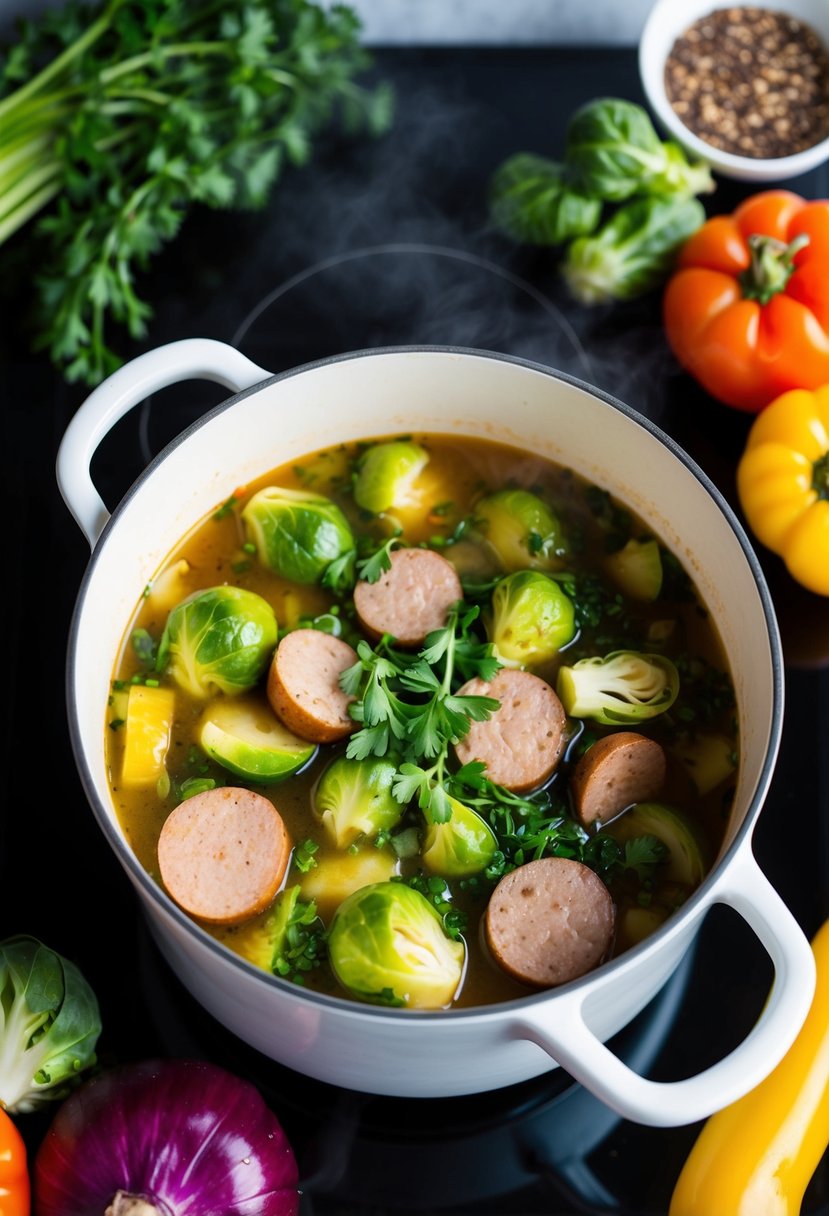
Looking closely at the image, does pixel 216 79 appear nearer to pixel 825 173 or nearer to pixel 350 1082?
pixel 825 173

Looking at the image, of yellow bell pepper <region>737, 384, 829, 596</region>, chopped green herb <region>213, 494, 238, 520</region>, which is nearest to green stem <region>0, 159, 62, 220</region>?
chopped green herb <region>213, 494, 238, 520</region>

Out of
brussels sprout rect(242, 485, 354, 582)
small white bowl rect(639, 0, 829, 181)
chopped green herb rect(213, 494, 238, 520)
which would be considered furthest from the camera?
small white bowl rect(639, 0, 829, 181)

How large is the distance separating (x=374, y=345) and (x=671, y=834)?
142 centimetres

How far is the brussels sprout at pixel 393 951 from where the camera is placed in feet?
6.62

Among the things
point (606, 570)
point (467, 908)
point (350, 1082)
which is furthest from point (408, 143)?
point (350, 1082)

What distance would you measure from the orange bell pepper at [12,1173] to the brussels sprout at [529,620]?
3.81 feet

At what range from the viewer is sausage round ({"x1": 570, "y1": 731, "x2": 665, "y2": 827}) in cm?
222

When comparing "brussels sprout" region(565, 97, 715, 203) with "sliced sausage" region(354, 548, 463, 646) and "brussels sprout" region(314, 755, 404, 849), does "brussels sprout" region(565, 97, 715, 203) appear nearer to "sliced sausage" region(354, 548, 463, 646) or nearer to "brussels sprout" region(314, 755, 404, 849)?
"sliced sausage" region(354, 548, 463, 646)

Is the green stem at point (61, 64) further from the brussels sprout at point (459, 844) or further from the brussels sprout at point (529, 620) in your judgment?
the brussels sprout at point (459, 844)

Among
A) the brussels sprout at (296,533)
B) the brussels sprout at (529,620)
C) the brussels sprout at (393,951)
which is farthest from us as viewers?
the brussels sprout at (296,533)

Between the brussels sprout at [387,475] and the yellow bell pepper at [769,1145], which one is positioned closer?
the yellow bell pepper at [769,1145]

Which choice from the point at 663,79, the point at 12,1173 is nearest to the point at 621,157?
the point at 663,79

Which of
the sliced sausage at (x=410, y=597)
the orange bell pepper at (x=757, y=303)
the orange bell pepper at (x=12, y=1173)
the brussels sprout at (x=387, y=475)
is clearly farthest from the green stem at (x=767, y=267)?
the orange bell pepper at (x=12, y=1173)

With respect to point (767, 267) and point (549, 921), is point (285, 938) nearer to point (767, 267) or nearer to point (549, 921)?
point (549, 921)
